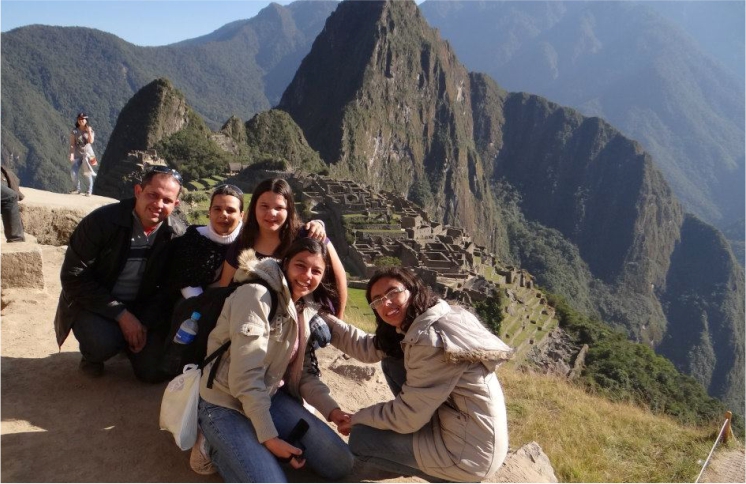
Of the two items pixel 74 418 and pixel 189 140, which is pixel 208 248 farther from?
pixel 189 140

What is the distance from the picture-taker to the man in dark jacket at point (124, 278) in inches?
114

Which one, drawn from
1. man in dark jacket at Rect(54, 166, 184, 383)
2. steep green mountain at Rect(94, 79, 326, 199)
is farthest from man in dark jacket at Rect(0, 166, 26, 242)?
steep green mountain at Rect(94, 79, 326, 199)

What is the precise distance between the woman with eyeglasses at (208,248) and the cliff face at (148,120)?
49.9 m

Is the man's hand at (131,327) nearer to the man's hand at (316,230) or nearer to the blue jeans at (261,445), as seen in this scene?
the blue jeans at (261,445)

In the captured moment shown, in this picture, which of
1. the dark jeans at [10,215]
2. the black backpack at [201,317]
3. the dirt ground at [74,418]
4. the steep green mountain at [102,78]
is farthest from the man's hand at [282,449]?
the steep green mountain at [102,78]

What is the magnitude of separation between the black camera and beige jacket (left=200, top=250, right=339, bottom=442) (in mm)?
98

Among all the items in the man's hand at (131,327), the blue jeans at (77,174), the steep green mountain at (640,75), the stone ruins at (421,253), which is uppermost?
the steep green mountain at (640,75)

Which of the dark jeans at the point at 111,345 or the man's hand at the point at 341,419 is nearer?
the man's hand at the point at 341,419

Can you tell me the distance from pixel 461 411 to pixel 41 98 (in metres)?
83.0

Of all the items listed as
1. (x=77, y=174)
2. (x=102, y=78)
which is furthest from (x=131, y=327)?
(x=102, y=78)

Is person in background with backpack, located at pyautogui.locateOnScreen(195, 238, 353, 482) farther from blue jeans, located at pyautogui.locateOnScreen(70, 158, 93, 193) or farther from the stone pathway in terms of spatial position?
blue jeans, located at pyautogui.locateOnScreen(70, 158, 93, 193)

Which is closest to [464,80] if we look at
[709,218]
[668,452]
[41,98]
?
[709,218]

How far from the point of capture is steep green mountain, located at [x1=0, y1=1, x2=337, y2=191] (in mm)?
62188

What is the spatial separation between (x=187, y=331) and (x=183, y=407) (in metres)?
0.34
